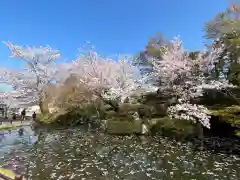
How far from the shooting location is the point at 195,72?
24.9 m

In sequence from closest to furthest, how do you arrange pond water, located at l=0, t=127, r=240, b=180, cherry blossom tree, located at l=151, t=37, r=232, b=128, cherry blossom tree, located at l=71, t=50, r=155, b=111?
1. pond water, located at l=0, t=127, r=240, b=180
2. cherry blossom tree, located at l=151, t=37, r=232, b=128
3. cherry blossom tree, located at l=71, t=50, r=155, b=111

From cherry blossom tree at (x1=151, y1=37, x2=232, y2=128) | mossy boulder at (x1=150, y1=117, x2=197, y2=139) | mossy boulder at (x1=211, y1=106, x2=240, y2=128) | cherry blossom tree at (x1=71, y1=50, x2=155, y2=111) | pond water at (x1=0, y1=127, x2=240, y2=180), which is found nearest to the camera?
pond water at (x1=0, y1=127, x2=240, y2=180)

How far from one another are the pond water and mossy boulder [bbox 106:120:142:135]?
3.62 meters

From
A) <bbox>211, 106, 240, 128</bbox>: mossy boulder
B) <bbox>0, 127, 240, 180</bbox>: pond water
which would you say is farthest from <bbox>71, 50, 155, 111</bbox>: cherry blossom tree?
<bbox>211, 106, 240, 128</bbox>: mossy boulder

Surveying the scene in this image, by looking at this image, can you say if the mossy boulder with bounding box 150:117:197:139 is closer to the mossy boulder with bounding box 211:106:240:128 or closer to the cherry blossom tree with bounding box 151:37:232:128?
the cherry blossom tree with bounding box 151:37:232:128

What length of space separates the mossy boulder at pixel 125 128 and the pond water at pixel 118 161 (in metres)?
3.62

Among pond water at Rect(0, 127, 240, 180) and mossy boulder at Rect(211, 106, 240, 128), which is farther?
mossy boulder at Rect(211, 106, 240, 128)

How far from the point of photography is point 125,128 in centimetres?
2331

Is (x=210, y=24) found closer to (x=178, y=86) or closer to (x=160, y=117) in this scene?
(x=178, y=86)

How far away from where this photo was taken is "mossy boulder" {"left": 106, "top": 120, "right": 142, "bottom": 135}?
76.0ft

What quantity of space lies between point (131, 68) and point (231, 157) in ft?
73.5

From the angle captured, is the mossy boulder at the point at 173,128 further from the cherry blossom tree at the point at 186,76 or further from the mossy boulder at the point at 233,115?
the mossy boulder at the point at 233,115

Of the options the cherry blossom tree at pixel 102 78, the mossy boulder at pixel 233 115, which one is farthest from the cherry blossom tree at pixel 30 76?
the mossy boulder at pixel 233 115

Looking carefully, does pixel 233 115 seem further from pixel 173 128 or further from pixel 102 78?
pixel 102 78
